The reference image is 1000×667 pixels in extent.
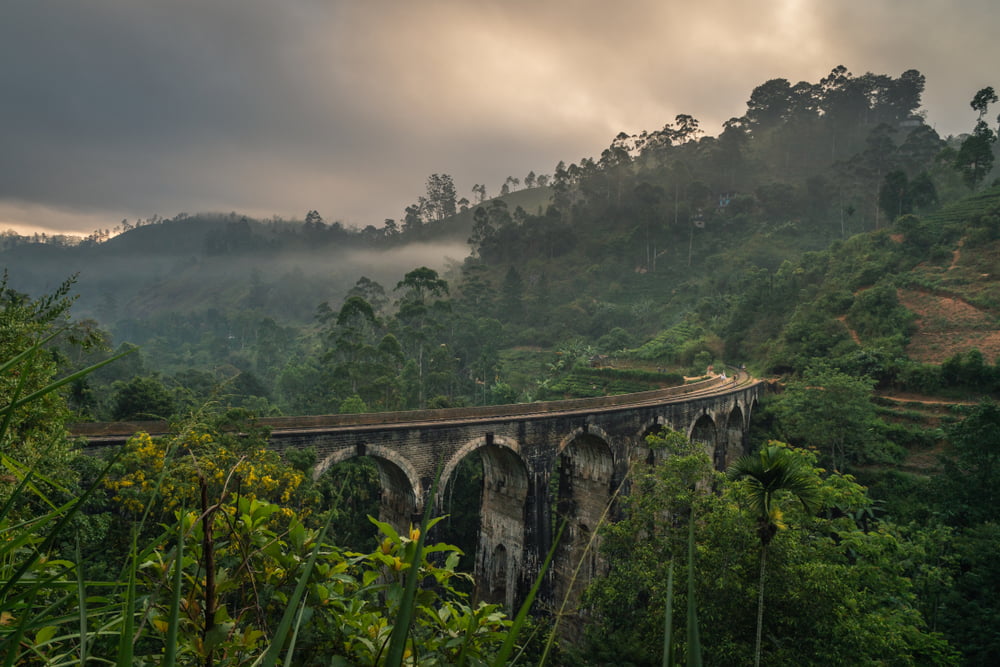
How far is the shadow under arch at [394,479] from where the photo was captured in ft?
43.7

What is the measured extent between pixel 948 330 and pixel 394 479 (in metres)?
34.3

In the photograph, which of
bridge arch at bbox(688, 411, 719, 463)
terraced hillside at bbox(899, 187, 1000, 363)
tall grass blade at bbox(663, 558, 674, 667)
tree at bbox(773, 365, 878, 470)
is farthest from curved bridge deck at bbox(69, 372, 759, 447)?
terraced hillside at bbox(899, 187, 1000, 363)

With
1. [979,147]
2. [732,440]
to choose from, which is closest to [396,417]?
[732,440]

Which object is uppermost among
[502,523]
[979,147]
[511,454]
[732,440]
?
[979,147]

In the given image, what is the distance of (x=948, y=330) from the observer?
100 ft

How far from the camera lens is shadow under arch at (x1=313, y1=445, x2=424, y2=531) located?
43.7 ft

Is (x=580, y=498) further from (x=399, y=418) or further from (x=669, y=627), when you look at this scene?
(x=669, y=627)

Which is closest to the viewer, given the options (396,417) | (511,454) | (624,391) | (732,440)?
(511,454)

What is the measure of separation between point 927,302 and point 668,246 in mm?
38135

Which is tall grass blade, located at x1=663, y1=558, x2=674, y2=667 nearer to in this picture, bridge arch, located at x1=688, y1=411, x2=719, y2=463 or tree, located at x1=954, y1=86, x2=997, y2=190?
bridge arch, located at x1=688, y1=411, x2=719, y2=463

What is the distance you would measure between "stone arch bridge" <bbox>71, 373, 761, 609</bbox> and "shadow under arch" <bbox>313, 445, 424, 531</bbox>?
0.09 feet

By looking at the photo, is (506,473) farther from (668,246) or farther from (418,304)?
(668,246)

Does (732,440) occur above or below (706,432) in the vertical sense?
below

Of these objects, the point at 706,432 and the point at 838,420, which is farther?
the point at 706,432
